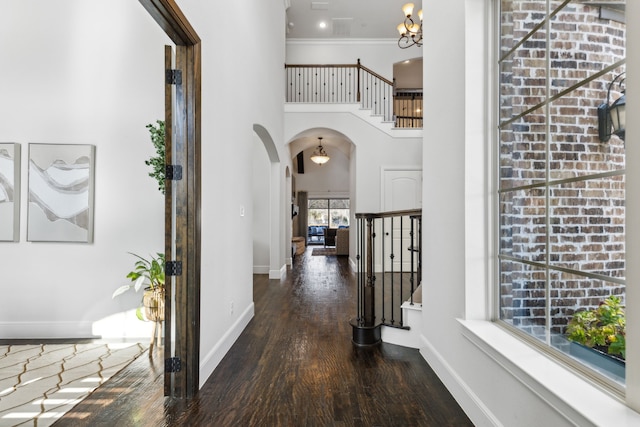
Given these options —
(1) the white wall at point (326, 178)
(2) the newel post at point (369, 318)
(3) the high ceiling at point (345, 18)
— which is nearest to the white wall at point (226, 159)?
(2) the newel post at point (369, 318)

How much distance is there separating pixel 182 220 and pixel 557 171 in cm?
203

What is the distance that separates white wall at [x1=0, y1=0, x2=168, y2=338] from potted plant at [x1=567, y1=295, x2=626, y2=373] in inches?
126

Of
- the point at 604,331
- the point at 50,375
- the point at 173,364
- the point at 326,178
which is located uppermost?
the point at 326,178

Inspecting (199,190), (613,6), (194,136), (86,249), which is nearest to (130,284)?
(86,249)

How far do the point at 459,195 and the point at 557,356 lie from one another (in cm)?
98

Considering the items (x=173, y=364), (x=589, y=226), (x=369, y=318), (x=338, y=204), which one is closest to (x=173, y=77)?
(x=173, y=364)

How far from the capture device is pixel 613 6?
1.24 meters

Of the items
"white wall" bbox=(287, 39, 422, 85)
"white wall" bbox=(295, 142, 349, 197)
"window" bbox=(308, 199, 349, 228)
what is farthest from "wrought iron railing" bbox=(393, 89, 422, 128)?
"window" bbox=(308, 199, 349, 228)

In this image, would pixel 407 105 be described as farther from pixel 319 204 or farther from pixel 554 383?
pixel 554 383

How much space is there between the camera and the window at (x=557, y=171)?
1.24 m

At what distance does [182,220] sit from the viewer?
217 centimetres

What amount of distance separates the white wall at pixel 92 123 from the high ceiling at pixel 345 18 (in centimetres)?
497

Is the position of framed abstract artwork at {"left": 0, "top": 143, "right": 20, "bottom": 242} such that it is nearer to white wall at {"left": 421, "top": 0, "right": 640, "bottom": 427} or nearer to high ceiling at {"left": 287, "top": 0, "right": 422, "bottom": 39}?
white wall at {"left": 421, "top": 0, "right": 640, "bottom": 427}

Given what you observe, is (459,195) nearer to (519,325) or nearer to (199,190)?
(519,325)
